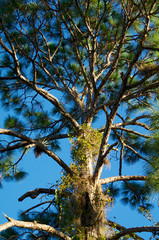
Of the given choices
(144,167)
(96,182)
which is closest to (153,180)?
(144,167)

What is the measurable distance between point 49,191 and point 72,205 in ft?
2.20

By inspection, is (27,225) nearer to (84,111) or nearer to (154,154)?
(154,154)

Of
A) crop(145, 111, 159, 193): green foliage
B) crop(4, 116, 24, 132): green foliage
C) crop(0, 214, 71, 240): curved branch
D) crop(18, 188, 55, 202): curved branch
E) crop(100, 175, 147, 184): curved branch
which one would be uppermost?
crop(4, 116, 24, 132): green foliage

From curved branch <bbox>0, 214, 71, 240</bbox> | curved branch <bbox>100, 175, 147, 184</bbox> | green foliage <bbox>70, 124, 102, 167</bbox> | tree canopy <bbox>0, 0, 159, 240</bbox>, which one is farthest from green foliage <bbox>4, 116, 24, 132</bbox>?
curved branch <bbox>0, 214, 71, 240</bbox>

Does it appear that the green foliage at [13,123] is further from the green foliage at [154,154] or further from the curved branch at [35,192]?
the green foliage at [154,154]

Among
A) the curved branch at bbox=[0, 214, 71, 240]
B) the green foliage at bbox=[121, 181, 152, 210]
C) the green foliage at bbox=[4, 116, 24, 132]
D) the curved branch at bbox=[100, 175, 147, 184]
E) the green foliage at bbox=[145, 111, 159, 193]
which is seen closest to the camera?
the curved branch at bbox=[0, 214, 71, 240]

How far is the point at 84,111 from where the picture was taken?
17.6ft

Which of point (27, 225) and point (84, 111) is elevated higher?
point (84, 111)

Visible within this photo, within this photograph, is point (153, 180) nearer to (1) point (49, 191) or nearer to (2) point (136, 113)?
(1) point (49, 191)

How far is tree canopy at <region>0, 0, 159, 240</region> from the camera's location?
3715mm

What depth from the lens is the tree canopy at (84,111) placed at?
3715mm

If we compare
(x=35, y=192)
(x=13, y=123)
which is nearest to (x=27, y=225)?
(x=35, y=192)

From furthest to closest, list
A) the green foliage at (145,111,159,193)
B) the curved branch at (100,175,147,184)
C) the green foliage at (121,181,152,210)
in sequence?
the green foliage at (121,181,152,210)
the curved branch at (100,175,147,184)
the green foliage at (145,111,159,193)

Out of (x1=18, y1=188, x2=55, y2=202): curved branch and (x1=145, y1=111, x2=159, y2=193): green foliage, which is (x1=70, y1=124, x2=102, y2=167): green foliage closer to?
(x1=18, y1=188, x2=55, y2=202): curved branch
